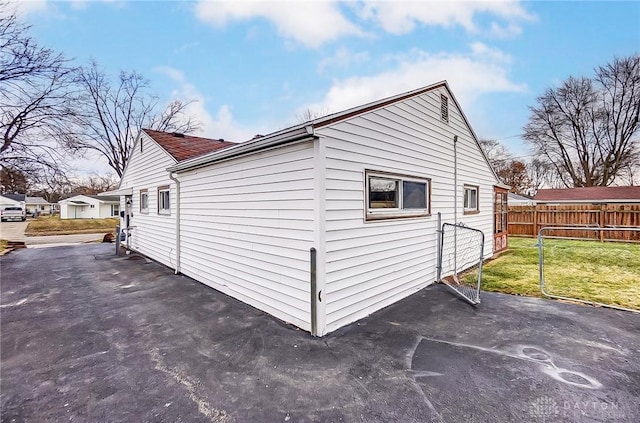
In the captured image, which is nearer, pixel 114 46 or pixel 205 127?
pixel 114 46

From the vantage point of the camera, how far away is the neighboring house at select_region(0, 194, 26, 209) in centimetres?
3921

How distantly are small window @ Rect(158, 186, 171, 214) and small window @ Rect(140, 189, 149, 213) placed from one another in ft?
4.12

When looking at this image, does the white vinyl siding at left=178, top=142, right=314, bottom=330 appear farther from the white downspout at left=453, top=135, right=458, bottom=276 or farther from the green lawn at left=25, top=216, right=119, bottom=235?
the green lawn at left=25, top=216, right=119, bottom=235

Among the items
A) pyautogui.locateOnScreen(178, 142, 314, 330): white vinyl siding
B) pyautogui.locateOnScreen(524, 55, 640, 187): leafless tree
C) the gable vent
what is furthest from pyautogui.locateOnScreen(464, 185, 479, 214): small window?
pyautogui.locateOnScreen(524, 55, 640, 187): leafless tree

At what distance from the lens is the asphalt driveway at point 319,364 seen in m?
2.30

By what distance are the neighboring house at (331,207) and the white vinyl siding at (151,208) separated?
252 millimetres

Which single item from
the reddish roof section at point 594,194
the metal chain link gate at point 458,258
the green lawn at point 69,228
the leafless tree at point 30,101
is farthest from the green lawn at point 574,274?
the green lawn at point 69,228

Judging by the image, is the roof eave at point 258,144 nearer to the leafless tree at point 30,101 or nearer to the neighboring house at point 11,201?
the leafless tree at point 30,101

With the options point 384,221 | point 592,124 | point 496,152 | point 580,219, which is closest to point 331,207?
point 384,221

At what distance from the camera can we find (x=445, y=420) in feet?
7.13

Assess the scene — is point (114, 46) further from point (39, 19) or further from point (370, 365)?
point (370, 365)

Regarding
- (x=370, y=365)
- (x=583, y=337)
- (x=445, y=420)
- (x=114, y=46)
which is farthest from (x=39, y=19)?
(x=583, y=337)

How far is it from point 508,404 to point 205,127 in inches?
1124

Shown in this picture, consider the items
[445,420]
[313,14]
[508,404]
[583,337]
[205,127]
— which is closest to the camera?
[445,420]
